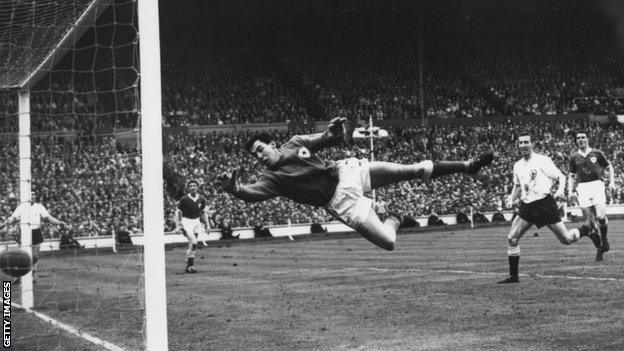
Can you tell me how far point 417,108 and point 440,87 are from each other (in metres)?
2.96

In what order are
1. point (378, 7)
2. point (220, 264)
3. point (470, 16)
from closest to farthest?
point (220, 264), point (378, 7), point (470, 16)

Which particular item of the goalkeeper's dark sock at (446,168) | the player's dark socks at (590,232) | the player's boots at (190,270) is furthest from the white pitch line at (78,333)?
the player's dark socks at (590,232)

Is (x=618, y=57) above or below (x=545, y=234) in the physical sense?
above

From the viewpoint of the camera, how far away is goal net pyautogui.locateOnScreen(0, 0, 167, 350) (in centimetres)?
820

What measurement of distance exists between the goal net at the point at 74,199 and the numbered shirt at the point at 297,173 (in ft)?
4.57

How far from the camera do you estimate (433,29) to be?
167ft

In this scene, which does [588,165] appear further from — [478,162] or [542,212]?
[478,162]

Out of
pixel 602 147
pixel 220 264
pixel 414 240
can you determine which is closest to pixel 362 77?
pixel 602 147

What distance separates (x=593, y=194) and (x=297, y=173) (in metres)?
10.1

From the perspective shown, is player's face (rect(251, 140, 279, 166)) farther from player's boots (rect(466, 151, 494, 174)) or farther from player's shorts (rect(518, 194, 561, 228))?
player's shorts (rect(518, 194, 561, 228))

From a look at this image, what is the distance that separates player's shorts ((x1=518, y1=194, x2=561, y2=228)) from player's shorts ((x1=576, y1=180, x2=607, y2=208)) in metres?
4.12

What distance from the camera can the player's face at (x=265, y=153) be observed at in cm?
834

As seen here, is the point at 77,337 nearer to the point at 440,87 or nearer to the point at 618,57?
the point at 440,87

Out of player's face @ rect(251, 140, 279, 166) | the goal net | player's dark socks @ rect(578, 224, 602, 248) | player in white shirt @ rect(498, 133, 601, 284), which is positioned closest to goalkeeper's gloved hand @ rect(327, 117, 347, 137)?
player's face @ rect(251, 140, 279, 166)
